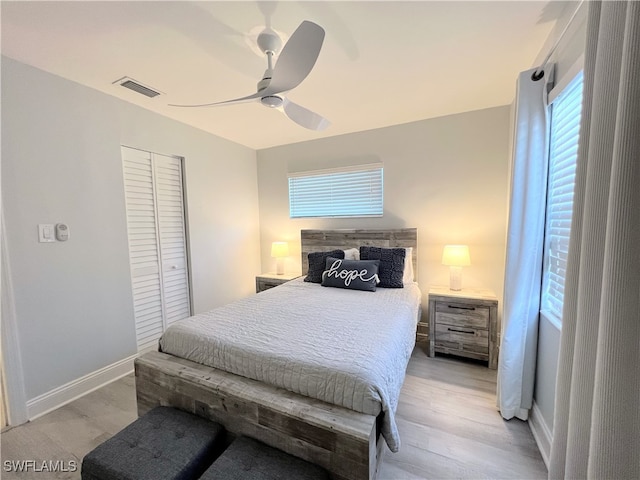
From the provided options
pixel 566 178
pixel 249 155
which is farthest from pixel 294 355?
pixel 249 155

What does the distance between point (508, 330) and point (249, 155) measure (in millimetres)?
3604

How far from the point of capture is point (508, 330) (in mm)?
1770

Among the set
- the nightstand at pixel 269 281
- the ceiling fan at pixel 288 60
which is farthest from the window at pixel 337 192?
the ceiling fan at pixel 288 60

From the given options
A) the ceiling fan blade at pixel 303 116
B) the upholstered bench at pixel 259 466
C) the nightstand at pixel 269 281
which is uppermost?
the ceiling fan blade at pixel 303 116

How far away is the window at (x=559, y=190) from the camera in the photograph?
1392 mm

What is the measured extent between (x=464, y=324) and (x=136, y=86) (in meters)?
3.50

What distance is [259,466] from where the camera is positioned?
1.12 meters

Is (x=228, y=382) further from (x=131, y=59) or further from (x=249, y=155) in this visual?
(x=249, y=155)

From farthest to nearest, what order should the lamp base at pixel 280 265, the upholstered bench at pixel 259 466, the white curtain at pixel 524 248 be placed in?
1. the lamp base at pixel 280 265
2. the white curtain at pixel 524 248
3. the upholstered bench at pixel 259 466

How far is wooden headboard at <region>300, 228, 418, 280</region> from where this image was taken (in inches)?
118

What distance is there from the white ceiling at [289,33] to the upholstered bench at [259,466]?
2.16 meters

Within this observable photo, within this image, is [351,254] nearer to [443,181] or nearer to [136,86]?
[443,181]

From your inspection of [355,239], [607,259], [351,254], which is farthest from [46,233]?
[607,259]
